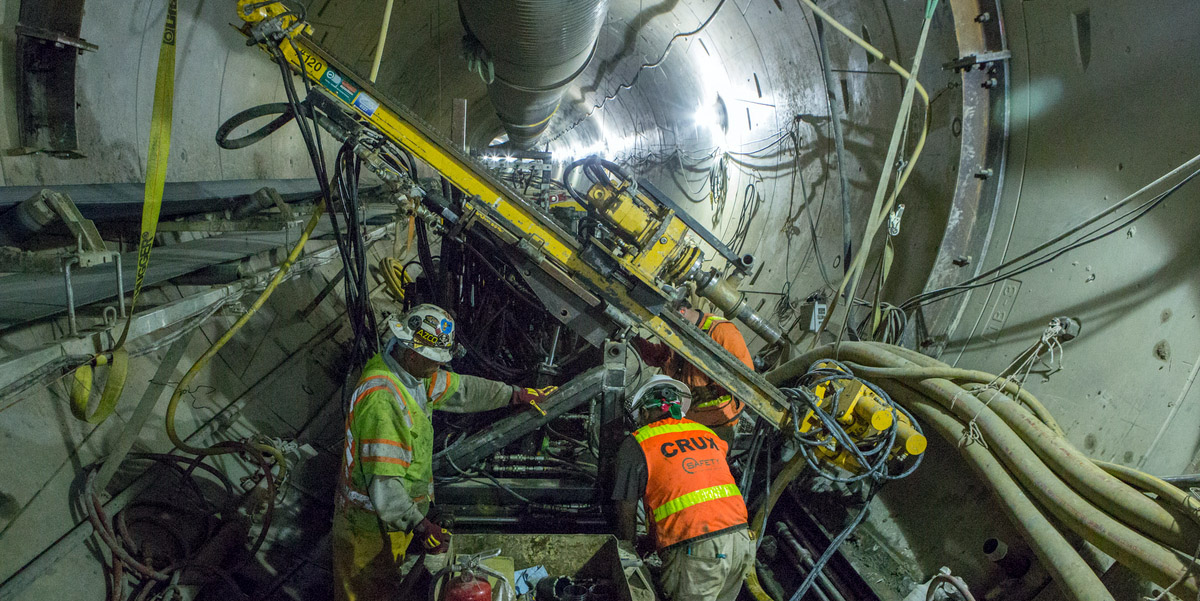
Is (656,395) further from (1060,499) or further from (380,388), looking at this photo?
(1060,499)

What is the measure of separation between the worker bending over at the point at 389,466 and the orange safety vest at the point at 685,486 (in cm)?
95

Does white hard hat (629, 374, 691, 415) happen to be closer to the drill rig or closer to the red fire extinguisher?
the drill rig

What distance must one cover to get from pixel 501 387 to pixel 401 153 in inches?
57.4

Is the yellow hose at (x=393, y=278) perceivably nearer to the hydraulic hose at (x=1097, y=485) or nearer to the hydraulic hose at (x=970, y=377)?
the hydraulic hose at (x=970, y=377)

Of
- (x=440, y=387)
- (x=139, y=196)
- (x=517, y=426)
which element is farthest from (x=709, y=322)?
(x=139, y=196)

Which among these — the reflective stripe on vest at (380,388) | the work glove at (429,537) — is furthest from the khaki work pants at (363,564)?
the reflective stripe on vest at (380,388)

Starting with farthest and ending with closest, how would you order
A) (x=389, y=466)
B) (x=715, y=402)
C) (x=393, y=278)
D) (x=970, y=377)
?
(x=393, y=278), (x=715, y=402), (x=970, y=377), (x=389, y=466)

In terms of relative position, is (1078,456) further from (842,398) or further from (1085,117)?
(1085,117)

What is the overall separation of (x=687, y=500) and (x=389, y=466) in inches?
51.2

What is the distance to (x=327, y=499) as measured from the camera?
11.8 ft

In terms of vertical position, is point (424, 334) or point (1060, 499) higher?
point (424, 334)

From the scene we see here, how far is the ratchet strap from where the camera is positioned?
174 cm

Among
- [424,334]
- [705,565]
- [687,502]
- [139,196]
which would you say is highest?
[139,196]

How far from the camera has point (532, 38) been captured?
3184 mm
